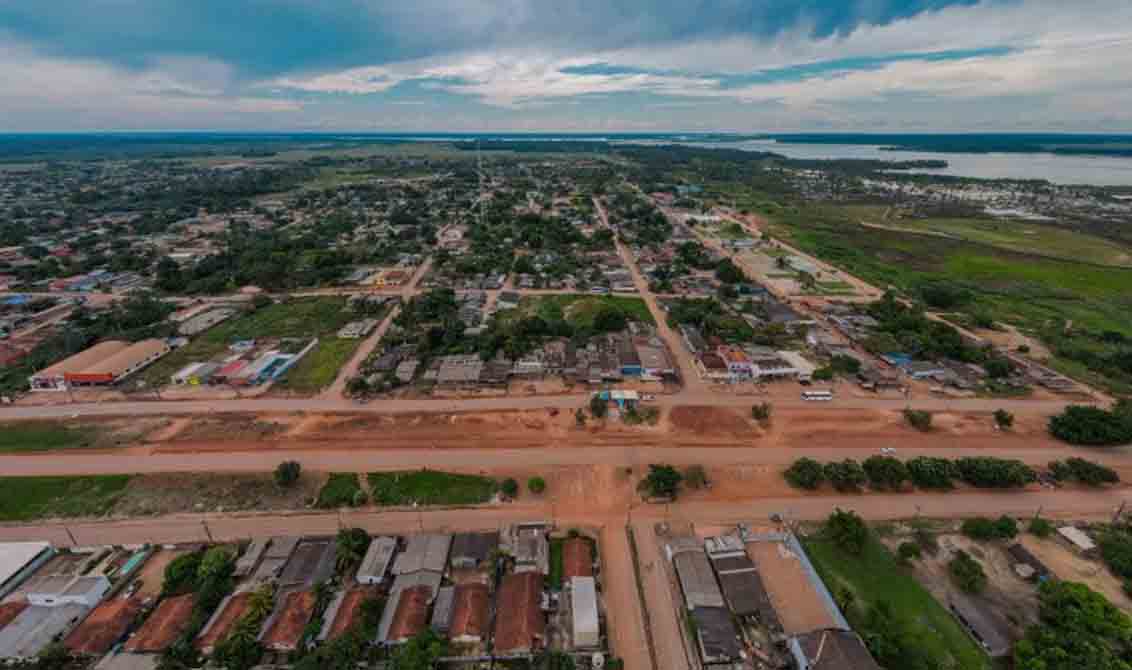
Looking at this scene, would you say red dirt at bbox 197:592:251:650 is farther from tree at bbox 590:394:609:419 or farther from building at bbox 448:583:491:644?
tree at bbox 590:394:609:419

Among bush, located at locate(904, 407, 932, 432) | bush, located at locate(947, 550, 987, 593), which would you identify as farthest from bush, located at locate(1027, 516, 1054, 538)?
bush, located at locate(904, 407, 932, 432)

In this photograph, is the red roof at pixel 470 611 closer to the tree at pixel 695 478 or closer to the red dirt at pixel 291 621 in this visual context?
the red dirt at pixel 291 621

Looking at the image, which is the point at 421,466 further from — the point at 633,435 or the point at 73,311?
the point at 73,311

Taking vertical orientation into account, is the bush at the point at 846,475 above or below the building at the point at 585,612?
above

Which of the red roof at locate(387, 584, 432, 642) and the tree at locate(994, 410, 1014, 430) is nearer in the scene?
the red roof at locate(387, 584, 432, 642)

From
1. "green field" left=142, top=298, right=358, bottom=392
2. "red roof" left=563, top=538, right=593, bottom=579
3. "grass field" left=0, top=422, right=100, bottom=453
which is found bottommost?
"red roof" left=563, top=538, right=593, bottom=579

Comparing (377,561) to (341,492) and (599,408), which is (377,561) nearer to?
(341,492)

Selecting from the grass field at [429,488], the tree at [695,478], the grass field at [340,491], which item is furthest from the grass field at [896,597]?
the grass field at [340,491]
